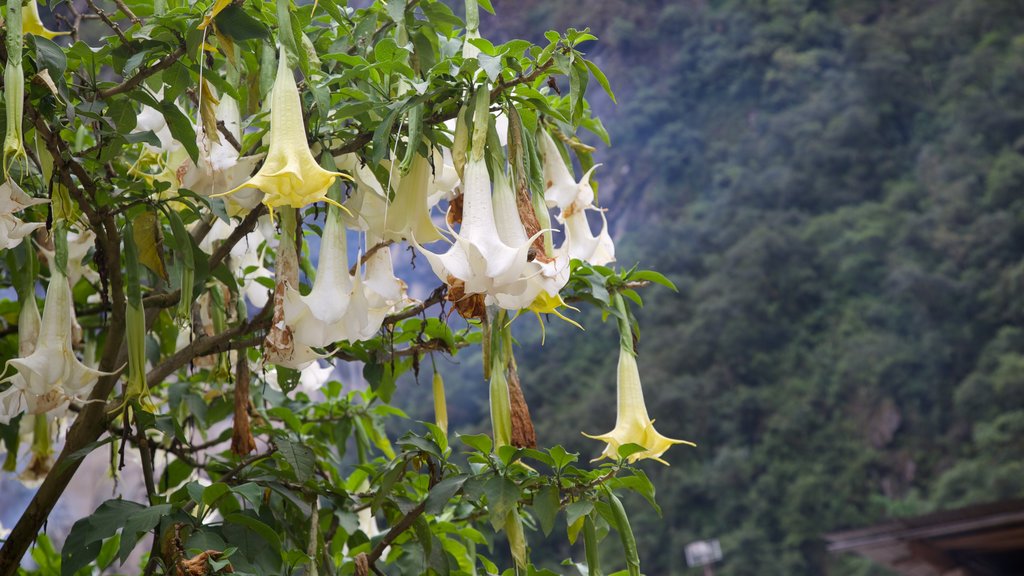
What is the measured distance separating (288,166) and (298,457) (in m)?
0.43

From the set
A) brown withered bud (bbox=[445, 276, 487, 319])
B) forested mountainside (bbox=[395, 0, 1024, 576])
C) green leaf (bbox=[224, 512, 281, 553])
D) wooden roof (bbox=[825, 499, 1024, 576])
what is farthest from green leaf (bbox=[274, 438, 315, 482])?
forested mountainside (bbox=[395, 0, 1024, 576])

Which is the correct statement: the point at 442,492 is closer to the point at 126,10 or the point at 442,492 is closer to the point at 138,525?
the point at 138,525

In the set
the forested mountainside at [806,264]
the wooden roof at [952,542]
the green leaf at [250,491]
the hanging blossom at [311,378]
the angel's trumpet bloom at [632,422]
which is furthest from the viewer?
the forested mountainside at [806,264]

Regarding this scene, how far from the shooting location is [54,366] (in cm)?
73

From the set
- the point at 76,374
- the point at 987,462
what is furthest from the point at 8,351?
the point at 987,462

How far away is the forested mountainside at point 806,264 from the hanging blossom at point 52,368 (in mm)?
6108

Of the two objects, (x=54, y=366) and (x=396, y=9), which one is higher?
(x=396, y=9)

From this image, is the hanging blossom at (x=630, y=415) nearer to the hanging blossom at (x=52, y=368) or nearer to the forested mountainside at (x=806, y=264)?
the hanging blossom at (x=52, y=368)

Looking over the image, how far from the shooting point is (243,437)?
1.01 m

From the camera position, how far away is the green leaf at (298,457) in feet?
2.99

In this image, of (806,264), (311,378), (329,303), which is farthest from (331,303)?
(806,264)

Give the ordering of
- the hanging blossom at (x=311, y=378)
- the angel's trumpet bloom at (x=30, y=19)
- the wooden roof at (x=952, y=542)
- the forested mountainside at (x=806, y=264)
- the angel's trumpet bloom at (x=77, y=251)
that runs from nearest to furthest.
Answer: the angel's trumpet bloom at (x=30, y=19) → the angel's trumpet bloom at (x=77, y=251) → the hanging blossom at (x=311, y=378) → the wooden roof at (x=952, y=542) → the forested mountainside at (x=806, y=264)

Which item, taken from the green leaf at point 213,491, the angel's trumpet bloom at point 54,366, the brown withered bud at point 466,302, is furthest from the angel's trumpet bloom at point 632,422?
the angel's trumpet bloom at point 54,366

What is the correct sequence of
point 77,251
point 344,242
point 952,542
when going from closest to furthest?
1. point 344,242
2. point 77,251
3. point 952,542
